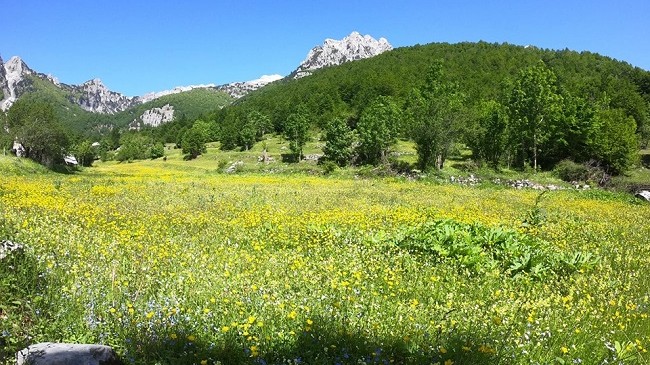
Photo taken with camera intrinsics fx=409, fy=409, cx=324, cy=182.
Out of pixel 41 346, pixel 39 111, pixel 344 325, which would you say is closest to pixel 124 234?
pixel 41 346

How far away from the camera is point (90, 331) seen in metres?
4.80

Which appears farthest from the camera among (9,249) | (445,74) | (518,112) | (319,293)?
(445,74)

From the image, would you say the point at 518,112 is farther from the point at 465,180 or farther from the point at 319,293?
the point at 319,293

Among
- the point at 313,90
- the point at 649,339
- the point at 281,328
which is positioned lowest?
the point at 649,339

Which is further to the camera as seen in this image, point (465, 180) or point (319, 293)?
point (465, 180)

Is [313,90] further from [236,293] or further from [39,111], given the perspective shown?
[236,293]

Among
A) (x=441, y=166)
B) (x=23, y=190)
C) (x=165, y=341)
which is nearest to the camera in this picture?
(x=165, y=341)

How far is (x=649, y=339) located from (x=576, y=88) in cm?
8178

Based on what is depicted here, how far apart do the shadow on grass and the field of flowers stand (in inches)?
0.8

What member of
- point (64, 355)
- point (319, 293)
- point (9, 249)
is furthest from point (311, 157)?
point (64, 355)

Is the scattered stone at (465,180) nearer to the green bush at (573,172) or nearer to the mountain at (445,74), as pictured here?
the green bush at (573,172)

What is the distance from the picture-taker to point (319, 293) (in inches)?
237

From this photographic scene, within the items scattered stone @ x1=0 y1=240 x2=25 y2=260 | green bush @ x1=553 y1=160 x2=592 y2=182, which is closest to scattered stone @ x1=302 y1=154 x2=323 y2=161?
green bush @ x1=553 y1=160 x2=592 y2=182

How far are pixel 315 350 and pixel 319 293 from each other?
4.89ft
